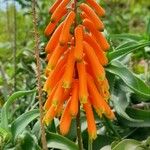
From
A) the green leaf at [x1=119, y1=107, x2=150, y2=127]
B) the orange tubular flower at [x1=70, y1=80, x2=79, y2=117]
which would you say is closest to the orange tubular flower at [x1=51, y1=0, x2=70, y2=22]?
the orange tubular flower at [x1=70, y1=80, x2=79, y2=117]

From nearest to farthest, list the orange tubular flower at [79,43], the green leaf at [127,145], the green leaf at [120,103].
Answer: the orange tubular flower at [79,43] < the green leaf at [127,145] < the green leaf at [120,103]

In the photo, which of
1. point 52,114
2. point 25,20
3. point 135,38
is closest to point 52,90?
point 52,114

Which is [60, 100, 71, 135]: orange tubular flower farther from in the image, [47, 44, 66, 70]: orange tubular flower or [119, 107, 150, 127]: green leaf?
[119, 107, 150, 127]: green leaf

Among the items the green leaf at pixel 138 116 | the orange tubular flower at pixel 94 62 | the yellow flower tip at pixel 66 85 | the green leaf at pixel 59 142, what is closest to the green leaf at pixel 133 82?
the green leaf at pixel 138 116

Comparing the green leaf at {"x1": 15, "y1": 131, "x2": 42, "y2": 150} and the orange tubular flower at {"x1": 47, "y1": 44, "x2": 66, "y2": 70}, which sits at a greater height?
the orange tubular flower at {"x1": 47, "y1": 44, "x2": 66, "y2": 70}

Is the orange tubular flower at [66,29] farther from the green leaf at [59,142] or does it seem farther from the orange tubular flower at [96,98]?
the green leaf at [59,142]

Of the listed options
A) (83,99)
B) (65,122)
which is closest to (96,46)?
(83,99)
